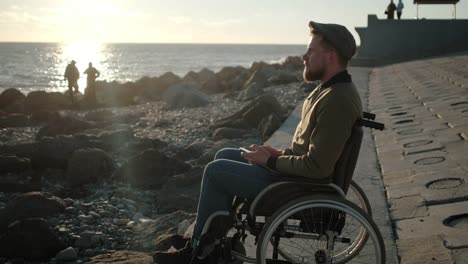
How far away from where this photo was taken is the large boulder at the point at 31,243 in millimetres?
4719

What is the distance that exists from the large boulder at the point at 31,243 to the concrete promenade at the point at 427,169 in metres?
3.21

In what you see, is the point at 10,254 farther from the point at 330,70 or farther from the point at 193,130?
the point at 193,130

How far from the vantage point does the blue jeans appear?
288 centimetres

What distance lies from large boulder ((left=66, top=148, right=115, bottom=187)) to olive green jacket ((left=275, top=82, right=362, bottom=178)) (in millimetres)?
5680

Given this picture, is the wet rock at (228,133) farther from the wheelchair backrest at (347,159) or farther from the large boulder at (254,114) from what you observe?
the wheelchair backrest at (347,159)

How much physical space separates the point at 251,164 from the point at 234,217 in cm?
34

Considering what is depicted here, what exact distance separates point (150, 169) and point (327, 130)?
5.48 m

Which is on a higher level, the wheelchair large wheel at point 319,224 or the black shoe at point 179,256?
the wheelchair large wheel at point 319,224

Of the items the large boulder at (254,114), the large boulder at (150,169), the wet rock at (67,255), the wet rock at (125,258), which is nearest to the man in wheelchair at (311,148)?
the wet rock at (125,258)

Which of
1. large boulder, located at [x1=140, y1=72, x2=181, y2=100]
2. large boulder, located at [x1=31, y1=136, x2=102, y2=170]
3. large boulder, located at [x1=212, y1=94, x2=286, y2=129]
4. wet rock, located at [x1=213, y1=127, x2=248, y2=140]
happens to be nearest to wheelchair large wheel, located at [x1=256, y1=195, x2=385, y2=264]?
large boulder, located at [x1=31, y1=136, x2=102, y2=170]

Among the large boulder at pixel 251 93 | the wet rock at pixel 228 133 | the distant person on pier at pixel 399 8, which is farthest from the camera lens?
the distant person on pier at pixel 399 8

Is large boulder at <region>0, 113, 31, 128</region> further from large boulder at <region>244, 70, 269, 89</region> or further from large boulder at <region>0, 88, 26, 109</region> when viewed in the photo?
large boulder at <region>244, 70, 269, 89</region>

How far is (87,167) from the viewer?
26.0 feet

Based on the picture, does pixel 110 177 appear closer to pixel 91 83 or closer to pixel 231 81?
pixel 91 83
